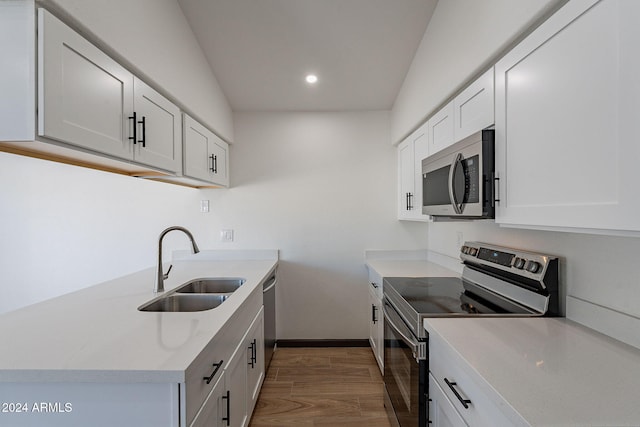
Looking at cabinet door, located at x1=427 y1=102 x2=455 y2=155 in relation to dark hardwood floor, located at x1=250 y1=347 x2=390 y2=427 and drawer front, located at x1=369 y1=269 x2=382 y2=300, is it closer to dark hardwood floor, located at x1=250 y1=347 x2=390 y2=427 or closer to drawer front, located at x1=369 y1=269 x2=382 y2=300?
drawer front, located at x1=369 y1=269 x2=382 y2=300

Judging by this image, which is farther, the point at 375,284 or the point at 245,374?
the point at 375,284

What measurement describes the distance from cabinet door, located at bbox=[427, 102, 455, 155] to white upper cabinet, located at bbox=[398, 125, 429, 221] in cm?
11

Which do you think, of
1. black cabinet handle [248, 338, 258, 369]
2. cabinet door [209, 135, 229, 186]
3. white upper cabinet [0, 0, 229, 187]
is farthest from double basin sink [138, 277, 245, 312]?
cabinet door [209, 135, 229, 186]

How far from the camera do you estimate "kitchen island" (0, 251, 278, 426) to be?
2.99ft

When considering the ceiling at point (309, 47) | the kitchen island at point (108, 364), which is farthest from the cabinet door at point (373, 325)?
the ceiling at point (309, 47)

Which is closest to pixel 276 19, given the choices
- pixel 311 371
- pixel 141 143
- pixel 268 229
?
pixel 141 143

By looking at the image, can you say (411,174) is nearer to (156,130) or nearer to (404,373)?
A: (404,373)

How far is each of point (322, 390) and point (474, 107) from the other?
7.13ft

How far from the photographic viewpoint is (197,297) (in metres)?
1.79

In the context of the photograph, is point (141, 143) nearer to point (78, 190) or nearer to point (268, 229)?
point (268, 229)

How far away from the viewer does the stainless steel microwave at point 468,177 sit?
131 centimetres

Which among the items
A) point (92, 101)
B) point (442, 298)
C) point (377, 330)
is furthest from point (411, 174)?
point (92, 101)

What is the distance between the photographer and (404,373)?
1569 millimetres

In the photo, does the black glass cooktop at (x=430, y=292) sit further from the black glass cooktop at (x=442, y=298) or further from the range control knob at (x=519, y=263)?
the range control knob at (x=519, y=263)
